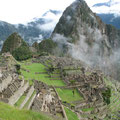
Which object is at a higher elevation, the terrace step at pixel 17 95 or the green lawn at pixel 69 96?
the terrace step at pixel 17 95

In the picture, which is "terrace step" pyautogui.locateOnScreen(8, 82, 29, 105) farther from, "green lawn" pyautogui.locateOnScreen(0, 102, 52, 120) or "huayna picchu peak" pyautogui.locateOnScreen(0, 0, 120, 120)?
"green lawn" pyautogui.locateOnScreen(0, 102, 52, 120)

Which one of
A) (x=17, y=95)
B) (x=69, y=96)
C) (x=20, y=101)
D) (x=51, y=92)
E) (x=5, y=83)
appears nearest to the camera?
(x=20, y=101)

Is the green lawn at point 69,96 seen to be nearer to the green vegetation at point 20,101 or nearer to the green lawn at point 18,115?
the green vegetation at point 20,101

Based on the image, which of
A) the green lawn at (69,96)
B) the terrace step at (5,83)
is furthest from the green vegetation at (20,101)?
the green lawn at (69,96)

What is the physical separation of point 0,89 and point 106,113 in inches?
992

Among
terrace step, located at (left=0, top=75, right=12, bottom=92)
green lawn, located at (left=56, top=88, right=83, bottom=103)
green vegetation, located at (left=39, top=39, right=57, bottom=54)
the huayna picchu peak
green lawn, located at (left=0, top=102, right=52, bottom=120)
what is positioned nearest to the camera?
green lawn, located at (left=0, top=102, right=52, bottom=120)

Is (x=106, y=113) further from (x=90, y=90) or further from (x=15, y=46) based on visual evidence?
(x=15, y=46)

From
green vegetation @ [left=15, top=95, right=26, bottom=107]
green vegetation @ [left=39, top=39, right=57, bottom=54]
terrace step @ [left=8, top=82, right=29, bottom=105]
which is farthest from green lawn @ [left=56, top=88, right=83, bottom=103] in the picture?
green vegetation @ [left=39, top=39, right=57, bottom=54]

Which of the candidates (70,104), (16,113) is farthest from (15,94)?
(70,104)

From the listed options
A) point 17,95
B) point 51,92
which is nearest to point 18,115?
point 17,95

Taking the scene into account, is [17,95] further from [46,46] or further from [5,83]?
[46,46]

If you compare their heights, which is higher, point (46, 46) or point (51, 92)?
point (46, 46)

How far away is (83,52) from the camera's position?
188125 millimetres

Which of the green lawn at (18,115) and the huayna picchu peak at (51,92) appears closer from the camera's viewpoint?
the green lawn at (18,115)
